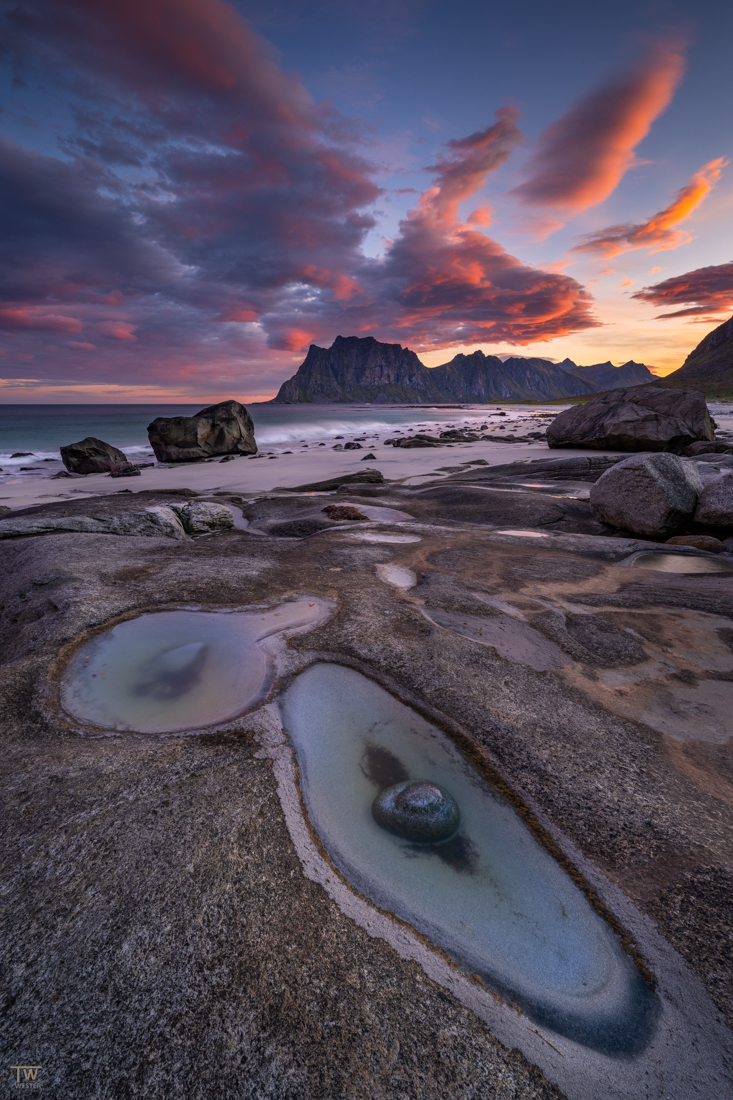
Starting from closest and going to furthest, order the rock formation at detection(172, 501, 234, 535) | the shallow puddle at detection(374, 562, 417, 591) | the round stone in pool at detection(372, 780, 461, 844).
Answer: the round stone in pool at detection(372, 780, 461, 844)
the shallow puddle at detection(374, 562, 417, 591)
the rock formation at detection(172, 501, 234, 535)

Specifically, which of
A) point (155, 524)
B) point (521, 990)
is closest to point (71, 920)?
point (521, 990)

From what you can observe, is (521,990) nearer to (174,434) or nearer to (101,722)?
(101,722)

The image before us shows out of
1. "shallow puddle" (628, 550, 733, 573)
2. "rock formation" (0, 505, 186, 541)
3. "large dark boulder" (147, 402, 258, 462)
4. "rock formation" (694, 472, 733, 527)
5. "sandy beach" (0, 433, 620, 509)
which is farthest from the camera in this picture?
"large dark boulder" (147, 402, 258, 462)

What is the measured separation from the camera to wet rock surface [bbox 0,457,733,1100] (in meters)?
1.38

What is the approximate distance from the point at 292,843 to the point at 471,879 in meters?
0.85

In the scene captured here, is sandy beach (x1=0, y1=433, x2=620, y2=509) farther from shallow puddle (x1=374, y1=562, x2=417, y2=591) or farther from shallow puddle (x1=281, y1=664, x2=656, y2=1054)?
shallow puddle (x1=281, y1=664, x2=656, y2=1054)

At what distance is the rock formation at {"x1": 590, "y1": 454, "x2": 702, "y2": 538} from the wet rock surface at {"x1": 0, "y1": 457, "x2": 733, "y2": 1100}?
11.2ft

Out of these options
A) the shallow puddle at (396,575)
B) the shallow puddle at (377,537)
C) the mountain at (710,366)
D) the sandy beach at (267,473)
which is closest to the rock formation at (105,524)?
the shallow puddle at (377,537)

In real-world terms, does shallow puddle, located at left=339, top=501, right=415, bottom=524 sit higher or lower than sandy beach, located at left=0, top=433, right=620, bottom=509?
higher

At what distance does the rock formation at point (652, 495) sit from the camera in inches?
304

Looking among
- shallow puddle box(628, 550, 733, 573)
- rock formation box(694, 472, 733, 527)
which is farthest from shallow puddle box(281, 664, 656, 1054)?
rock formation box(694, 472, 733, 527)

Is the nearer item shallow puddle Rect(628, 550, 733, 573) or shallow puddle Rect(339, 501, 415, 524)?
shallow puddle Rect(628, 550, 733, 573)

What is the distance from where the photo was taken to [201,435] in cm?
2381

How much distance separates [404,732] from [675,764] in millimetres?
1579
